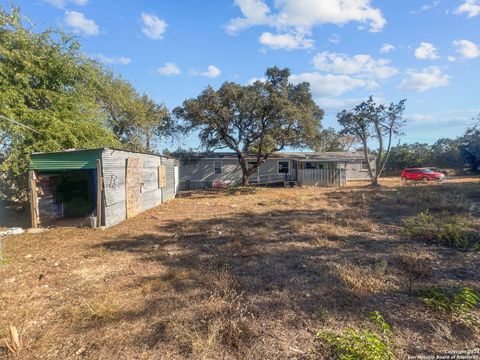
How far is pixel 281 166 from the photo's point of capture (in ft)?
83.1

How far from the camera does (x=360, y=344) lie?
2.49 metres

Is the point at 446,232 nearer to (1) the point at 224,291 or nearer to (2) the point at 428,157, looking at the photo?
(1) the point at 224,291

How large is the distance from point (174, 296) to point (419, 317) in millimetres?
3120

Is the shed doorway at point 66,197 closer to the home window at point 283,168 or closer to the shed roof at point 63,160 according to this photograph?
the shed roof at point 63,160

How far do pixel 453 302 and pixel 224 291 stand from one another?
115 inches

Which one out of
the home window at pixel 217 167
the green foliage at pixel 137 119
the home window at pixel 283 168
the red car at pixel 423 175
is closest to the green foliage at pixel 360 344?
the green foliage at pixel 137 119

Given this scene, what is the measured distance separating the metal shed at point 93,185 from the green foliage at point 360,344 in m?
7.62

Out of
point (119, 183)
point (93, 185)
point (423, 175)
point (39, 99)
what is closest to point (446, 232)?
point (119, 183)

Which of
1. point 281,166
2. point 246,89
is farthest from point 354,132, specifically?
point 246,89

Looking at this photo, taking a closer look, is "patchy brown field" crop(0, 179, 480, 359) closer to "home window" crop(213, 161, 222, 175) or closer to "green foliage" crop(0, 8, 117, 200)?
"green foliage" crop(0, 8, 117, 200)

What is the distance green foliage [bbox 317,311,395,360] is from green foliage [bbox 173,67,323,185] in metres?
16.5

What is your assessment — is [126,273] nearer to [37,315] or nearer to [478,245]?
[37,315]

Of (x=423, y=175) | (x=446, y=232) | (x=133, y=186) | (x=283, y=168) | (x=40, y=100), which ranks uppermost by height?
(x=40, y=100)

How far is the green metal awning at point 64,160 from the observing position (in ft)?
27.3
